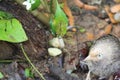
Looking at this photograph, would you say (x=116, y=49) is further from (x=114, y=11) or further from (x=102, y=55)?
(x=114, y=11)

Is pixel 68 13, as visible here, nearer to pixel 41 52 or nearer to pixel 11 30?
pixel 41 52

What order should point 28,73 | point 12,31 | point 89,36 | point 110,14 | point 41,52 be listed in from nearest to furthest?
point 12,31, point 28,73, point 41,52, point 89,36, point 110,14

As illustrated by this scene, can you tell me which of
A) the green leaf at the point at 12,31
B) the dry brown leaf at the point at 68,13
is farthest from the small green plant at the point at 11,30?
the dry brown leaf at the point at 68,13

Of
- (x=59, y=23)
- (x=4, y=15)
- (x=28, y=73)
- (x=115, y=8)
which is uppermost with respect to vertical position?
(x=4, y=15)

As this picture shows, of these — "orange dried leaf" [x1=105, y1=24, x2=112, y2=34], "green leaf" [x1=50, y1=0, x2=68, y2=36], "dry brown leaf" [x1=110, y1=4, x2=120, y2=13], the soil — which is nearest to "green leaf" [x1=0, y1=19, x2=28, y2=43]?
the soil

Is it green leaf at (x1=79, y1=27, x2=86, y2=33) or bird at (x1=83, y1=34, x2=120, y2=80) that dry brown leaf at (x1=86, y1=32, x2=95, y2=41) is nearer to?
green leaf at (x1=79, y1=27, x2=86, y2=33)

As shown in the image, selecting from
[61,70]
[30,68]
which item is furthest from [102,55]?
[30,68]

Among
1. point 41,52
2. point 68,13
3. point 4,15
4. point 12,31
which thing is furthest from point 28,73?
point 68,13
